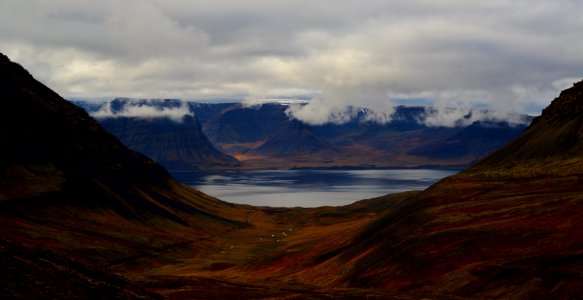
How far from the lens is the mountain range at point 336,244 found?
190ft

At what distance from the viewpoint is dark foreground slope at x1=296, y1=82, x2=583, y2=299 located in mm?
64375

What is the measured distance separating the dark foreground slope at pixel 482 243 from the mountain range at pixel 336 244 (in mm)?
269

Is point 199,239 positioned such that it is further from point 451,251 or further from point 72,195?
point 451,251

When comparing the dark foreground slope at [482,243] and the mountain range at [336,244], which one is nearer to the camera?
the mountain range at [336,244]

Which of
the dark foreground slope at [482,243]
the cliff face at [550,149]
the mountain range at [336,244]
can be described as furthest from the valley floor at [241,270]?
the cliff face at [550,149]

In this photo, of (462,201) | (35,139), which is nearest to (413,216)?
(462,201)

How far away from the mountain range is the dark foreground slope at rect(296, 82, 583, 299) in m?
0.27

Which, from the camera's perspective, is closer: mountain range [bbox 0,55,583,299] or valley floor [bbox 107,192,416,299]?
mountain range [bbox 0,55,583,299]

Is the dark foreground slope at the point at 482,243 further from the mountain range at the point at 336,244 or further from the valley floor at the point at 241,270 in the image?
the valley floor at the point at 241,270

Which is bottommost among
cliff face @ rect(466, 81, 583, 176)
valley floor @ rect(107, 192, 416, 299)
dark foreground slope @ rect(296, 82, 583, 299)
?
valley floor @ rect(107, 192, 416, 299)

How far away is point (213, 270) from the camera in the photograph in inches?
5074

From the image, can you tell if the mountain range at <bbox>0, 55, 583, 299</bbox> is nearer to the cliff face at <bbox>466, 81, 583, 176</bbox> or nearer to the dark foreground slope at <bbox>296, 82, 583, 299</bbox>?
the dark foreground slope at <bbox>296, 82, 583, 299</bbox>

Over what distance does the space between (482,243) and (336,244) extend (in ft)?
161

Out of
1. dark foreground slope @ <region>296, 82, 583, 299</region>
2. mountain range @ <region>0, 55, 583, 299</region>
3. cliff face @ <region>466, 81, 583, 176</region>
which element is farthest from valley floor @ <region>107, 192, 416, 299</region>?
cliff face @ <region>466, 81, 583, 176</region>
